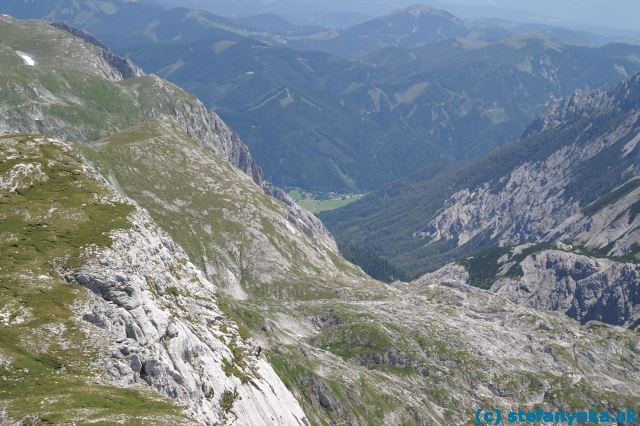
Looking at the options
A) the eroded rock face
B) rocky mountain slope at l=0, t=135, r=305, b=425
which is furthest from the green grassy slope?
the eroded rock face

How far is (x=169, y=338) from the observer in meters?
101

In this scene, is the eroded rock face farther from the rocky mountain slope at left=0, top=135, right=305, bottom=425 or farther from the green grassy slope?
the green grassy slope

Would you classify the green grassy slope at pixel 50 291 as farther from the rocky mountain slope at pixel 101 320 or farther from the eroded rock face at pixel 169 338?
the eroded rock face at pixel 169 338

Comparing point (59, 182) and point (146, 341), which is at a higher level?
point (59, 182)

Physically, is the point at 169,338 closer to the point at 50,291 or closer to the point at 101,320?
the point at 101,320

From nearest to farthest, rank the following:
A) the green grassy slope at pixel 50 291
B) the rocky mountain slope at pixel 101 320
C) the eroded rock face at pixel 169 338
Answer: the green grassy slope at pixel 50 291, the rocky mountain slope at pixel 101 320, the eroded rock face at pixel 169 338

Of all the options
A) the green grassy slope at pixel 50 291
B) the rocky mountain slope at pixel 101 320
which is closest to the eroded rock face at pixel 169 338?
the rocky mountain slope at pixel 101 320

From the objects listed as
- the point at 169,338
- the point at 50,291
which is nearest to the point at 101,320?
the point at 50,291

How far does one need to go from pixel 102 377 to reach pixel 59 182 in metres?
46.0

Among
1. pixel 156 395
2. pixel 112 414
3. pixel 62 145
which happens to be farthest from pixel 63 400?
pixel 62 145

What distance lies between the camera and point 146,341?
96.6 metres

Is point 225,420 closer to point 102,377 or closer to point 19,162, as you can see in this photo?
point 102,377

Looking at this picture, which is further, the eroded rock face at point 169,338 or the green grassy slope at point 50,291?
the eroded rock face at point 169,338

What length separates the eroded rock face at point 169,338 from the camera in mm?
94062
